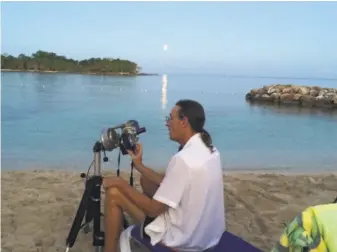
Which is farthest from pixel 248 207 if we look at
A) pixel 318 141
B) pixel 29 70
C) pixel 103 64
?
pixel 103 64

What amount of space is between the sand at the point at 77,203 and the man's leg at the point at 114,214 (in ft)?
2.88

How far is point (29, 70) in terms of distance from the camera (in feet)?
364

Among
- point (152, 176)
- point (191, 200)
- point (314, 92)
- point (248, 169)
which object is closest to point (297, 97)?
point (314, 92)

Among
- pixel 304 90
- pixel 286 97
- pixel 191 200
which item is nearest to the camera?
pixel 191 200

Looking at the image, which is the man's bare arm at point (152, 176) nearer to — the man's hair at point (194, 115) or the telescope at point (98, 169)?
the telescope at point (98, 169)

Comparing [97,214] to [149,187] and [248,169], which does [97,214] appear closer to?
[149,187]

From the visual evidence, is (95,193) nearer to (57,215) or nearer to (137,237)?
(137,237)

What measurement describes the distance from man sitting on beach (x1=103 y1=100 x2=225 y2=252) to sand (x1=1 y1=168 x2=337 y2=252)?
103 centimetres

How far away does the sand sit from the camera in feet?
14.1

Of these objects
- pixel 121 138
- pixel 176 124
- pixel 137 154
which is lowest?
pixel 137 154

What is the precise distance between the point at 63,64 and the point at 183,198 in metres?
118

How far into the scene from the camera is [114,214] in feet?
10.7

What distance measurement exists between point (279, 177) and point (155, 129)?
9.37 metres

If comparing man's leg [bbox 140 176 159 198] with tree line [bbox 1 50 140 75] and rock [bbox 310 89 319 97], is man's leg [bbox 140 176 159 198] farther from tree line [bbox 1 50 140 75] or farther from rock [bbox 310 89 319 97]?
tree line [bbox 1 50 140 75]
